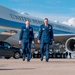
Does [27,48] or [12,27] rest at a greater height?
[12,27]

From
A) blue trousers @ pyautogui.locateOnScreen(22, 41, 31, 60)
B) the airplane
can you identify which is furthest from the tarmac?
the airplane

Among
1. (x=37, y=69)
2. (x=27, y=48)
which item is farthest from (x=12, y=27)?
(x=37, y=69)

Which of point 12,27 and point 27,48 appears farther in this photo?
point 12,27

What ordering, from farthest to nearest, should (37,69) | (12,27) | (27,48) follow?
(12,27), (27,48), (37,69)

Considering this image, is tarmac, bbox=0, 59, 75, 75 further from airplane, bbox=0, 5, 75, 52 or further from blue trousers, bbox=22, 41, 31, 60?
airplane, bbox=0, 5, 75, 52

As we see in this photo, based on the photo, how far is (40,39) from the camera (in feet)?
46.1

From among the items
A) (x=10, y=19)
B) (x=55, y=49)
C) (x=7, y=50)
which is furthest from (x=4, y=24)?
(x=55, y=49)

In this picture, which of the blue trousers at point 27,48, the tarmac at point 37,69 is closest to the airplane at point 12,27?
the blue trousers at point 27,48

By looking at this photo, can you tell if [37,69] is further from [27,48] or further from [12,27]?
[12,27]

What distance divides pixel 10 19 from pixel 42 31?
12.3 metres

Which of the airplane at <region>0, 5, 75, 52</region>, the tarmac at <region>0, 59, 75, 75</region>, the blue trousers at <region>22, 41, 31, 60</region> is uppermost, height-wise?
the airplane at <region>0, 5, 75, 52</region>

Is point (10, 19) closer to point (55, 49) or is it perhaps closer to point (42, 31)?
point (55, 49)

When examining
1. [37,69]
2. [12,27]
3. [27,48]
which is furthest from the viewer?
[12,27]

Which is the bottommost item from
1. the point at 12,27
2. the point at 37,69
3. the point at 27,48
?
the point at 37,69
